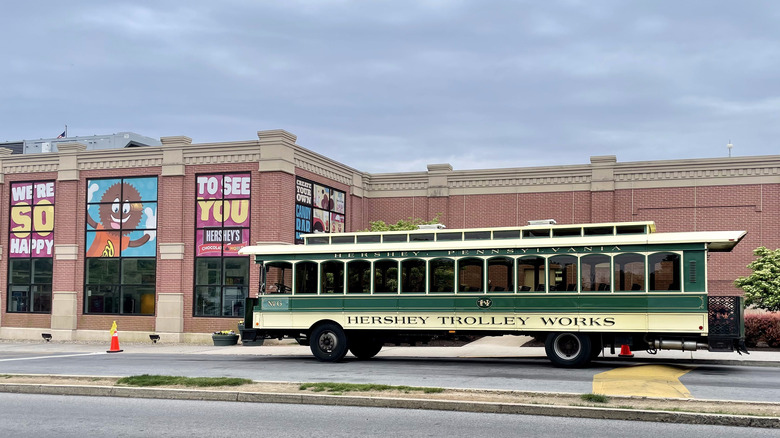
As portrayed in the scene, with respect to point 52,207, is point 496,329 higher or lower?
lower

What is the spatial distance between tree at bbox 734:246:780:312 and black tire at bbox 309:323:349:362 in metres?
14.7

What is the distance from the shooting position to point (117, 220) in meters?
31.2

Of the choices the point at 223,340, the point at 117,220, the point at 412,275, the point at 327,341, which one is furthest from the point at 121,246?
the point at 412,275

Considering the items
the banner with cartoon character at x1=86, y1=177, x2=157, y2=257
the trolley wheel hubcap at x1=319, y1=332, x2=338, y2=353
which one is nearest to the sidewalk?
the trolley wheel hubcap at x1=319, y1=332, x2=338, y2=353

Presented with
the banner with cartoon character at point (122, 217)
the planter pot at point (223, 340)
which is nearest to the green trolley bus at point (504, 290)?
the planter pot at point (223, 340)

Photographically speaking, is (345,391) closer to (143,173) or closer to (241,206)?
(241,206)

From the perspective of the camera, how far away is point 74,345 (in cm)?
2944

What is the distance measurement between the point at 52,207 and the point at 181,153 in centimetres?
673

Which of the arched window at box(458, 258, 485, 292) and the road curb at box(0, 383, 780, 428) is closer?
the road curb at box(0, 383, 780, 428)

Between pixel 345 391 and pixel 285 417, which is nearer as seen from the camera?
pixel 285 417

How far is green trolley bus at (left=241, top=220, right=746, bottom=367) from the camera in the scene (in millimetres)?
16734

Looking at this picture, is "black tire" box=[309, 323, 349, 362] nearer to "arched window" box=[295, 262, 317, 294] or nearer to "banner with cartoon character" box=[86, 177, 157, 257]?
"arched window" box=[295, 262, 317, 294]

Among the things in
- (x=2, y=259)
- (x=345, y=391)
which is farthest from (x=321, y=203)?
(x=345, y=391)

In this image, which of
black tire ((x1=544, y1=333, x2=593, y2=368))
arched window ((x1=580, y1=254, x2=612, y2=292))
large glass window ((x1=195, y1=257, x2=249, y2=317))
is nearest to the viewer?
black tire ((x1=544, y1=333, x2=593, y2=368))
